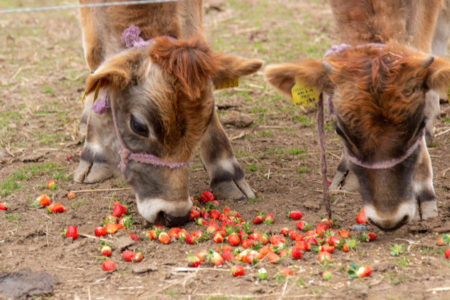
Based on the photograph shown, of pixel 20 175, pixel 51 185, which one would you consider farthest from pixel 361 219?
pixel 20 175

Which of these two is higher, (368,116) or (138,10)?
(138,10)

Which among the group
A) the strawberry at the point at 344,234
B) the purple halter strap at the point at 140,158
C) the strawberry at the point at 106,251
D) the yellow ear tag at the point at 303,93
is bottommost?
the strawberry at the point at 344,234

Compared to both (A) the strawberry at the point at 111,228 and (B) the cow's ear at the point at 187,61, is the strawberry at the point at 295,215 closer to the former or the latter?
(B) the cow's ear at the point at 187,61

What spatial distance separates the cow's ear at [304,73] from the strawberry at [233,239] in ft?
4.07

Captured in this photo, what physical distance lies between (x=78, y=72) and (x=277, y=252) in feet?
19.3

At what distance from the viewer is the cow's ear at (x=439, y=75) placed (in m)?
4.46

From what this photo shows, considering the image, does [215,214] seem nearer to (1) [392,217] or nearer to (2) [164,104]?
(2) [164,104]

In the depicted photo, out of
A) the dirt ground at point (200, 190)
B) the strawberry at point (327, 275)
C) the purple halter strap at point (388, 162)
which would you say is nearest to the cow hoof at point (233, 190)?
the dirt ground at point (200, 190)

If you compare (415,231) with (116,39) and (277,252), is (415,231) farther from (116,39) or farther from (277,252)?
(116,39)

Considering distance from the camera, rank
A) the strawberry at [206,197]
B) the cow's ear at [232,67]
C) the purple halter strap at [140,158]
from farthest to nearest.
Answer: the strawberry at [206,197], the cow's ear at [232,67], the purple halter strap at [140,158]

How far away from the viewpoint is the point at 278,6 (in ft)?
42.7

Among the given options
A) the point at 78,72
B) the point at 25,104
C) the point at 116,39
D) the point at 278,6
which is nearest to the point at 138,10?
the point at 116,39

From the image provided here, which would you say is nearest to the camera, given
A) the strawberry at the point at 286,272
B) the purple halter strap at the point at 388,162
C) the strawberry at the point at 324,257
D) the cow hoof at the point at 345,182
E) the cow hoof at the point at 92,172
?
the strawberry at the point at 286,272

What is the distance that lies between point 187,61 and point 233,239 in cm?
137
